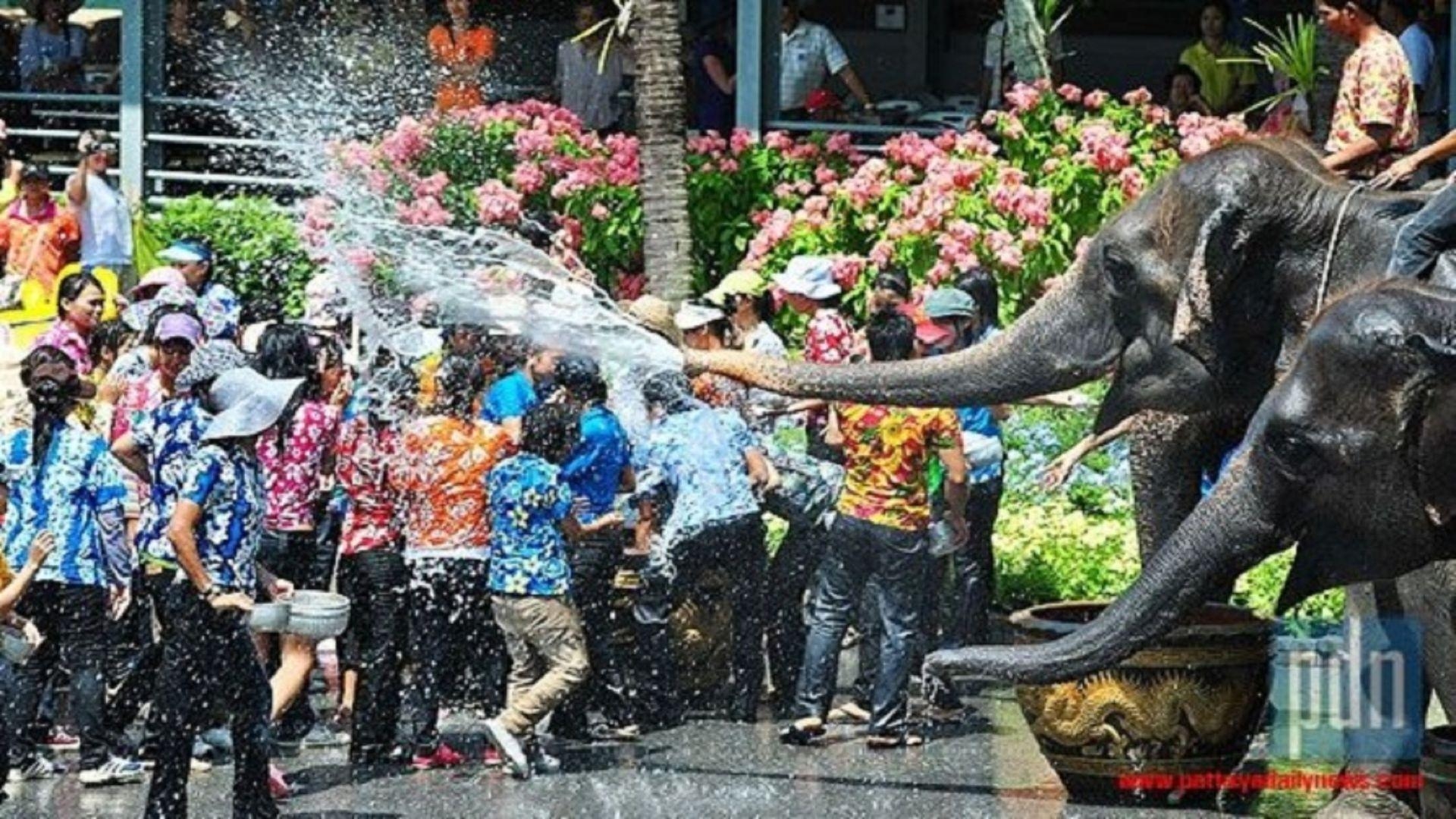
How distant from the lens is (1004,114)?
1831 centimetres

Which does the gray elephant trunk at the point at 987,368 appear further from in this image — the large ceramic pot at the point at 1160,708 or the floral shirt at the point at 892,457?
the floral shirt at the point at 892,457

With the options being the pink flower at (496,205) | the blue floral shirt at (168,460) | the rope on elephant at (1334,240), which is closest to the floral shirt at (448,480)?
the blue floral shirt at (168,460)

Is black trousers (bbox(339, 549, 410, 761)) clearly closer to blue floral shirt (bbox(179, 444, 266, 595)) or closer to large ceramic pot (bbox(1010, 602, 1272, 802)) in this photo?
blue floral shirt (bbox(179, 444, 266, 595))

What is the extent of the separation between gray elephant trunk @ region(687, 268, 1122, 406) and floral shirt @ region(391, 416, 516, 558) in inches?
56.5

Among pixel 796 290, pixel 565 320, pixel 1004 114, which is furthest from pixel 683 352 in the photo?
pixel 1004 114

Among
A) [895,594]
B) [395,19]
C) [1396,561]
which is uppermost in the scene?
[395,19]

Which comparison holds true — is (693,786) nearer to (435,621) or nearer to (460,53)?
(435,621)

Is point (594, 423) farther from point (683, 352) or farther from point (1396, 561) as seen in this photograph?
point (1396, 561)

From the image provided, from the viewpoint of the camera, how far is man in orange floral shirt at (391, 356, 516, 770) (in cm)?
1327

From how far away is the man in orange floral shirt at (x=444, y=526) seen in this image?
13.3 m

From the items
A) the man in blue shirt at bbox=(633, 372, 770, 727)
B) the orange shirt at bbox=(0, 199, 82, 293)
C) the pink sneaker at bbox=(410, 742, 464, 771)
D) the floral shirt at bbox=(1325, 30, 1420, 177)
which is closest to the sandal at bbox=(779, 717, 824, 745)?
the man in blue shirt at bbox=(633, 372, 770, 727)

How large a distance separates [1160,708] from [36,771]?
4.50 metres

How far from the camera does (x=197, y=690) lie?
11.5 m

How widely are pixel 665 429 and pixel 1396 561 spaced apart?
5270 mm
